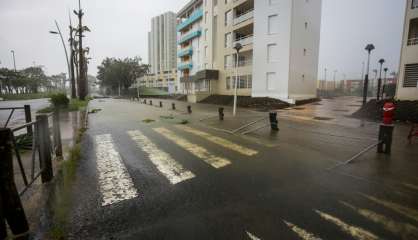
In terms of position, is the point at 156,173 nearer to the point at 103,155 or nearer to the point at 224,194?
the point at 224,194

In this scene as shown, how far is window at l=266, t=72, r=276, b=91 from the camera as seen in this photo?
2528cm

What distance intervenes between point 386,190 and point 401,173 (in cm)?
137

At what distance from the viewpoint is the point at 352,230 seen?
2.70 meters

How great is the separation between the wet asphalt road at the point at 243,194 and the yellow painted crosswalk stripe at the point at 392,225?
0.01 meters

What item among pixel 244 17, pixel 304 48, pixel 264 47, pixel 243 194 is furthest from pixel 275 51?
pixel 243 194

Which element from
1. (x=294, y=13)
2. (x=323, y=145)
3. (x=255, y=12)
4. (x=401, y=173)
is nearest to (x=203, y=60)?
(x=255, y=12)

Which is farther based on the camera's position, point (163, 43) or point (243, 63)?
point (163, 43)

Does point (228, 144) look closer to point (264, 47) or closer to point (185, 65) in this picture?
point (264, 47)

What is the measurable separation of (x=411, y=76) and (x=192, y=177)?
1994 cm

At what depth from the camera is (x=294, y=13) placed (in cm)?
2369

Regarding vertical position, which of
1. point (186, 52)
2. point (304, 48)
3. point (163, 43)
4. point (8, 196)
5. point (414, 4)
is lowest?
point (8, 196)

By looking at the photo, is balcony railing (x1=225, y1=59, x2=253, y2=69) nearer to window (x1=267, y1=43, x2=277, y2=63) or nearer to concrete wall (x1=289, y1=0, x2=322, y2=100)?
window (x1=267, y1=43, x2=277, y2=63)

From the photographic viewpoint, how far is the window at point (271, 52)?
2505 cm

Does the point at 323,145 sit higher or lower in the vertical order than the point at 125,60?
lower
